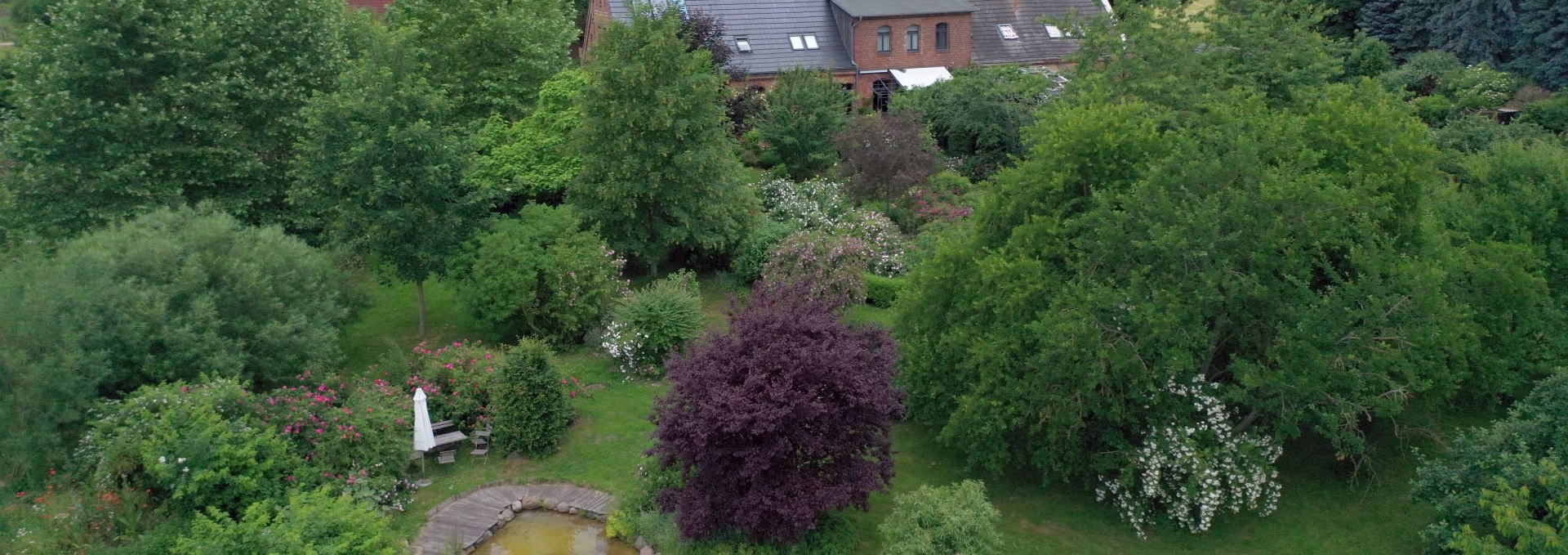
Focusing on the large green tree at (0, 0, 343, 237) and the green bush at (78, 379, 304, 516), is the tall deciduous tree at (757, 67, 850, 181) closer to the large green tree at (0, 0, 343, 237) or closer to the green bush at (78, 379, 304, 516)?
the large green tree at (0, 0, 343, 237)

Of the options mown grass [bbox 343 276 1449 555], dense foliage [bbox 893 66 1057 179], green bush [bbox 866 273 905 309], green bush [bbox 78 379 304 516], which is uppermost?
dense foliage [bbox 893 66 1057 179]

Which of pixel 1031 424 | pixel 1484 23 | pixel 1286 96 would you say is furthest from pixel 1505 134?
pixel 1031 424

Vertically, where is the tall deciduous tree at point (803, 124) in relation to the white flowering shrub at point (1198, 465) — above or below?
above

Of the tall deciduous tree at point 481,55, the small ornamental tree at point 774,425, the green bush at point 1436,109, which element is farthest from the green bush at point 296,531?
the green bush at point 1436,109

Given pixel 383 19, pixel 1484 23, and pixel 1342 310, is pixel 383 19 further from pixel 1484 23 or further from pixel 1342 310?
pixel 1484 23

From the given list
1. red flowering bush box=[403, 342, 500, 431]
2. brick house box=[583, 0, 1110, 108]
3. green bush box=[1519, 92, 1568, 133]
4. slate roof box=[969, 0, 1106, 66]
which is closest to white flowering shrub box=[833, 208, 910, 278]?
red flowering bush box=[403, 342, 500, 431]

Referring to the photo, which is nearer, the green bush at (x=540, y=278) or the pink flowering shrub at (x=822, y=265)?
the green bush at (x=540, y=278)

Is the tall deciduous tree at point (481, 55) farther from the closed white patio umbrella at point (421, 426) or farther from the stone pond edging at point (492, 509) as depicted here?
the stone pond edging at point (492, 509)
